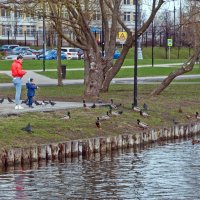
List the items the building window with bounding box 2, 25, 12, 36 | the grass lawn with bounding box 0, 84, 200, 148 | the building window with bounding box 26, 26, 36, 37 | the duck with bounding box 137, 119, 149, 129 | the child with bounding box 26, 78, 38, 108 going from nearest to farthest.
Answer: the grass lawn with bounding box 0, 84, 200, 148 → the duck with bounding box 137, 119, 149, 129 → the child with bounding box 26, 78, 38, 108 → the building window with bounding box 2, 25, 12, 36 → the building window with bounding box 26, 26, 36, 37

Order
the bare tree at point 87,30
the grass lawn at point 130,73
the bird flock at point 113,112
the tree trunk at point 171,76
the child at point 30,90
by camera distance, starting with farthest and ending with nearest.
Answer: the grass lawn at point 130,73 < the tree trunk at point 171,76 < the bare tree at point 87,30 < the child at point 30,90 < the bird flock at point 113,112

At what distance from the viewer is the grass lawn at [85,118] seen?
26.5 m

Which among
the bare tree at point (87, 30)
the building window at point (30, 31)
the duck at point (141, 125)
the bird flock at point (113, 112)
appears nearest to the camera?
the bird flock at point (113, 112)

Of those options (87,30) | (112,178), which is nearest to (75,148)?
(112,178)

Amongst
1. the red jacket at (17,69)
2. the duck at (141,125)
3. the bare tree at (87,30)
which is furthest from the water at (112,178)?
the bare tree at (87,30)

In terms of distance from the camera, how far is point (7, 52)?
317ft

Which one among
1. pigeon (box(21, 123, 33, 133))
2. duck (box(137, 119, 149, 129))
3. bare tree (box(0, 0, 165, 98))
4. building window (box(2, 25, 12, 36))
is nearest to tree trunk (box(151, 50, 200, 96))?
bare tree (box(0, 0, 165, 98))

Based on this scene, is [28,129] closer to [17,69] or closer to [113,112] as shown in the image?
[17,69]

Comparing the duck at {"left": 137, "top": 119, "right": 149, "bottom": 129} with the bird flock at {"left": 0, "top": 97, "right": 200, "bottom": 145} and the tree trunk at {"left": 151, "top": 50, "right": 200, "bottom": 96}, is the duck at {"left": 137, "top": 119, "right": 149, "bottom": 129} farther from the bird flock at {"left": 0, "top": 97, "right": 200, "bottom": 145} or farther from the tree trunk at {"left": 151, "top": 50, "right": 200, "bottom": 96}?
the tree trunk at {"left": 151, "top": 50, "right": 200, "bottom": 96}

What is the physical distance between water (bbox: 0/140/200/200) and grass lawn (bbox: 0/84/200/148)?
1662 millimetres

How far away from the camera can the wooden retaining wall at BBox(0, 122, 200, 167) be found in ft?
79.0

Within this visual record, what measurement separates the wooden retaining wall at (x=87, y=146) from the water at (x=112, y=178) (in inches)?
18.9

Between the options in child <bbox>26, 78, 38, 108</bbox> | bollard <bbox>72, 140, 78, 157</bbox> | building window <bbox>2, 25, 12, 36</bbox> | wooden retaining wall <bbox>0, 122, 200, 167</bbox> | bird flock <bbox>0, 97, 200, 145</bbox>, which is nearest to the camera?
wooden retaining wall <bbox>0, 122, 200, 167</bbox>

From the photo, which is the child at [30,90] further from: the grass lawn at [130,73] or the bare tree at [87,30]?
the grass lawn at [130,73]
